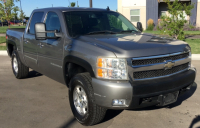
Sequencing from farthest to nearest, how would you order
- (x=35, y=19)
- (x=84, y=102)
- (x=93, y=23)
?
(x=35, y=19), (x=93, y=23), (x=84, y=102)

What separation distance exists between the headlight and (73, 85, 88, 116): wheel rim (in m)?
0.56

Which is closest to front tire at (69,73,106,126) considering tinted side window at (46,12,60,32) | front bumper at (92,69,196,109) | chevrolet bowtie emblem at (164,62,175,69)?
front bumper at (92,69,196,109)

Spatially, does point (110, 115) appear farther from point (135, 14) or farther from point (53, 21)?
point (135, 14)

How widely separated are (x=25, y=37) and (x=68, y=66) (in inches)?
85.4

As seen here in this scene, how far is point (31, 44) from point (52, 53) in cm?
113

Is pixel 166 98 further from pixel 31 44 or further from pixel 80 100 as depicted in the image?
pixel 31 44

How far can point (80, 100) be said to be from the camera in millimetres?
3723

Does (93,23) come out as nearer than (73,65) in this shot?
No

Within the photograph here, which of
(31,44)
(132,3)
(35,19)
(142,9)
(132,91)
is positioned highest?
(132,3)

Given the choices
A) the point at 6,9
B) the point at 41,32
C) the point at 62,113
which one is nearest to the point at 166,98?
the point at 62,113

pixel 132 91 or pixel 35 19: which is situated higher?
pixel 35 19

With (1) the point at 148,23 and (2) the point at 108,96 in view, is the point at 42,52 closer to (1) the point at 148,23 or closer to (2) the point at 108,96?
(2) the point at 108,96

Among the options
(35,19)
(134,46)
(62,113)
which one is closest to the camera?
(134,46)

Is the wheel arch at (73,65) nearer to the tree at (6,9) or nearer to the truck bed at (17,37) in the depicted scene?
the truck bed at (17,37)
